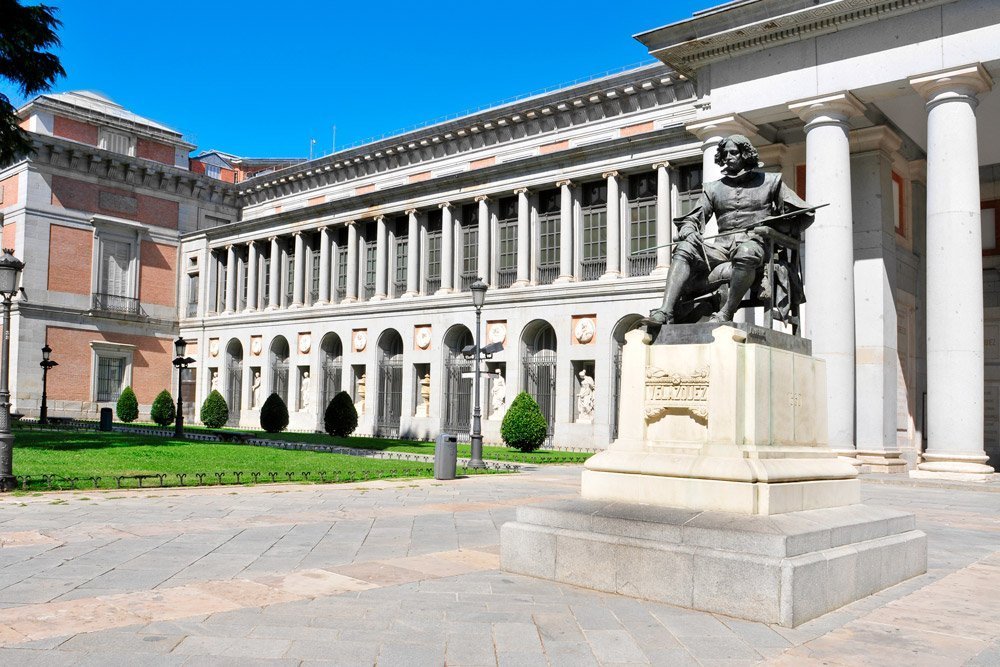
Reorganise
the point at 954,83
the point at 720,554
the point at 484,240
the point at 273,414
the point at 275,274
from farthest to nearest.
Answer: the point at 275,274 < the point at 484,240 < the point at 273,414 < the point at 954,83 < the point at 720,554

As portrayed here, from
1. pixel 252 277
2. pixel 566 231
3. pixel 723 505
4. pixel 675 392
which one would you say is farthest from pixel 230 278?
pixel 723 505

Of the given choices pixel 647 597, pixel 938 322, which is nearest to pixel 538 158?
pixel 938 322

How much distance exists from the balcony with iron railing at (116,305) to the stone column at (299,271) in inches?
406

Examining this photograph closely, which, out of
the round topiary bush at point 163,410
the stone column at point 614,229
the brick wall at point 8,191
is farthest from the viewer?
the brick wall at point 8,191

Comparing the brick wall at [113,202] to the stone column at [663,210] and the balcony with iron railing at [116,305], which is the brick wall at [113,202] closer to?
the balcony with iron railing at [116,305]

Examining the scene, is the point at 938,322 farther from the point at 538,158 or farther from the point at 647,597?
the point at 538,158

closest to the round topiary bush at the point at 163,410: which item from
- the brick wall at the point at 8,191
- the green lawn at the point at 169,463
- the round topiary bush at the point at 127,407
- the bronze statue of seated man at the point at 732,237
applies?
the round topiary bush at the point at 127,407

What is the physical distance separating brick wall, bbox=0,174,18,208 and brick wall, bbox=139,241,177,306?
702cm

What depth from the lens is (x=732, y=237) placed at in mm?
8172

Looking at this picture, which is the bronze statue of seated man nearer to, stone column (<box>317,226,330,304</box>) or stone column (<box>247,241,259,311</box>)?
stone column (<box>317,226,330,304</box>)

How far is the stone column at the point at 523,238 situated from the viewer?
37906 millimetres

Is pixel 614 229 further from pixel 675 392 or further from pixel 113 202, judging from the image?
pixel 113 202

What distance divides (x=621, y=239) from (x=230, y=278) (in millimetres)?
26484

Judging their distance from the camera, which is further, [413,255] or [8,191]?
[8,191]
